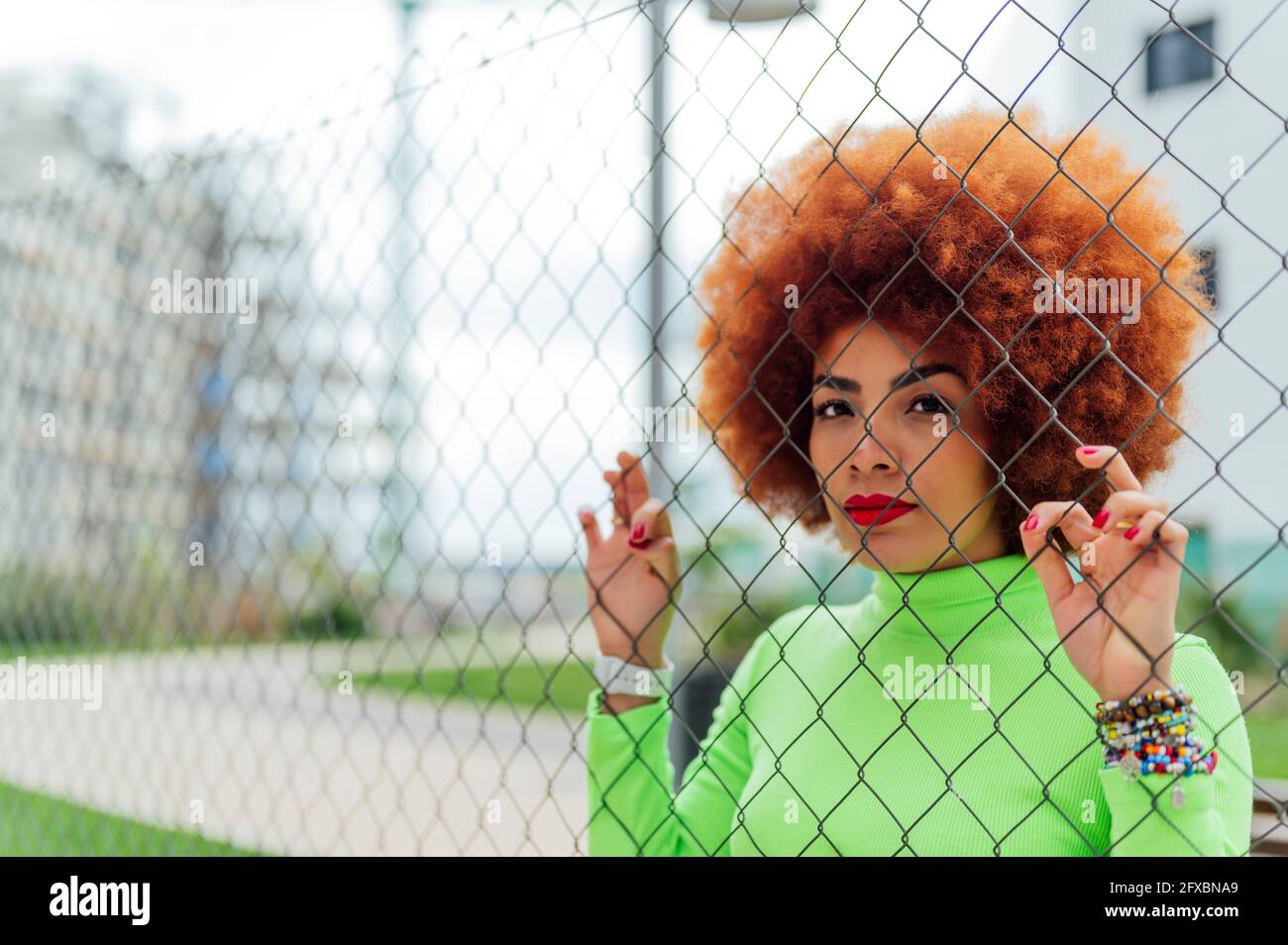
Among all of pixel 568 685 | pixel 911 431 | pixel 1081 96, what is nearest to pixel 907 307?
pixel 911 431

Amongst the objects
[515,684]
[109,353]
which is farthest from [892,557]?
[515,684]

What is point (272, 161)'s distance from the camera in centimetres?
264

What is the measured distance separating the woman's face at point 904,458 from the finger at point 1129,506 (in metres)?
0.27

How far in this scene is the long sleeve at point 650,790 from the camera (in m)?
1.67

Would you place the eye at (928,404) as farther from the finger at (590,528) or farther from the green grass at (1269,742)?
the green grass at (1269,742)

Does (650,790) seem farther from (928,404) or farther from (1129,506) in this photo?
(1129,506)

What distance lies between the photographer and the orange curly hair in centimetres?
134

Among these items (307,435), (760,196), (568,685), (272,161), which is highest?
(272,161)

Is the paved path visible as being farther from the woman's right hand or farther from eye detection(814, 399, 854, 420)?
eye detection(814, 399, 854, 420)

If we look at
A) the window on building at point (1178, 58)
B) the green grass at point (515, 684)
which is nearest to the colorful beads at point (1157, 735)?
the window on building at point (1178, 58)

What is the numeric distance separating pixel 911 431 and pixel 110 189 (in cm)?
270

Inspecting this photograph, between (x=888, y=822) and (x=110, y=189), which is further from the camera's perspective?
(x=110, y=189)
